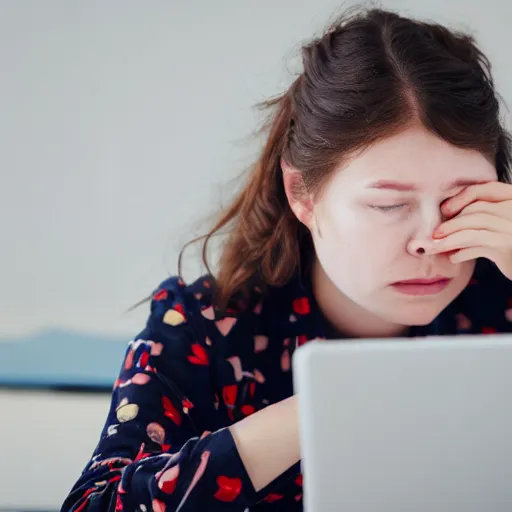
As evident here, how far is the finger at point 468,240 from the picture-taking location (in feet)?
2.73

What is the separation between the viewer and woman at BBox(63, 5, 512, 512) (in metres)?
0.75

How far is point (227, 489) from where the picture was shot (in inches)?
27.8

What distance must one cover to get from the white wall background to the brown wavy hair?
0.33m

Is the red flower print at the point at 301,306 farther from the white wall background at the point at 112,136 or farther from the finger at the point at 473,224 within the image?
the white wall background at the point at 112,136

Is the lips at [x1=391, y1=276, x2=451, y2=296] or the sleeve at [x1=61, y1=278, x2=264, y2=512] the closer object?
the sleeve at [x1=61, y1=278, x2=264, y2=512]

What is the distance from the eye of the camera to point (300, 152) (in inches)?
37.1

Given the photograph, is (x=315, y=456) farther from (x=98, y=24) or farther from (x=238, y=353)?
(x=98, y=24)

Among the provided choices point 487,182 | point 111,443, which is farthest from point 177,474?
point 487,182

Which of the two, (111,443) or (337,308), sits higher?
(337,308)

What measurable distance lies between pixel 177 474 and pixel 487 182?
491 millimetres

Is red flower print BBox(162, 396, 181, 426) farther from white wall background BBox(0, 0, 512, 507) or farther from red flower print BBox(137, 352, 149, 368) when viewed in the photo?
white wall background BBox(0, 0, 512, 507)

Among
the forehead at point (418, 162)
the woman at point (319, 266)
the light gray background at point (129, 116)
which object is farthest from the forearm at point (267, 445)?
the light gray background at point (129, 116)

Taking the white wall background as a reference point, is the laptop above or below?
below

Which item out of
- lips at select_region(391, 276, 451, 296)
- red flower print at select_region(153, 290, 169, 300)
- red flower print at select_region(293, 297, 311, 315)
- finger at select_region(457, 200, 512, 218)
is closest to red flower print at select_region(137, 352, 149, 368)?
red flower print at select_region(153, 290, 169, 300)
